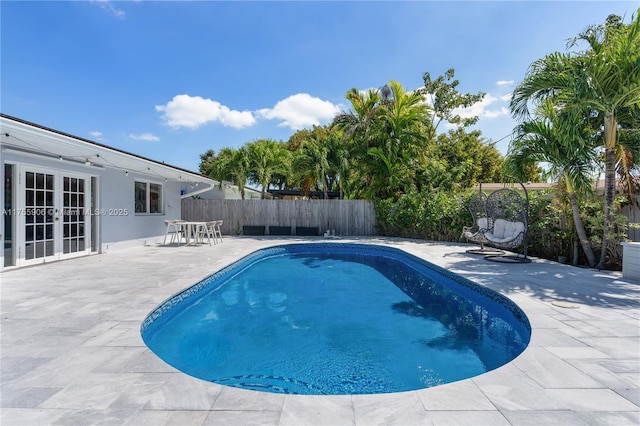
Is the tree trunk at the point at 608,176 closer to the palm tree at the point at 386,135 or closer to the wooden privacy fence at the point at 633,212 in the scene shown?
the wooden privacy fence at the point at 633,212

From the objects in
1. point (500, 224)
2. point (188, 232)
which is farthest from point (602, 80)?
point (188, 232)

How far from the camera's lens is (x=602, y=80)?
622 centimetres

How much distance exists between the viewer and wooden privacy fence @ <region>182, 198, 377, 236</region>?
49.1ft

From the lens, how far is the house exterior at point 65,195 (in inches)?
243

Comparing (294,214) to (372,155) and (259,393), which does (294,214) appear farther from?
(259,393)

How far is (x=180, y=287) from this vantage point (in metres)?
5.18

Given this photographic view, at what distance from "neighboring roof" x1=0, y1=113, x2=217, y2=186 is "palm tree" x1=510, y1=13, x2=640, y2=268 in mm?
9409

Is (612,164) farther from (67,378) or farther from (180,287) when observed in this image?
(67,378)

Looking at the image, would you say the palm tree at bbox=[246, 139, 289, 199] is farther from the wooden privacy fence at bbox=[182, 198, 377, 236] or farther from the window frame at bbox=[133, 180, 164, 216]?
the window frame at bbox=[133, 180, 164, 216]

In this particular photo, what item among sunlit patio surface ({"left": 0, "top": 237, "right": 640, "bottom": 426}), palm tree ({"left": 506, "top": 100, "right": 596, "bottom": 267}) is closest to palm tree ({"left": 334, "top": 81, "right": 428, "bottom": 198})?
palm tree ({"left": 506, "top": 100, "right": 596, "bottom": 267})

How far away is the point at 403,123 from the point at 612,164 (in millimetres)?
8278

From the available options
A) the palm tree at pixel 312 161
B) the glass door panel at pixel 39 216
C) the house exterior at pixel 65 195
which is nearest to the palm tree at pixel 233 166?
the palm tree at pixel 312 161

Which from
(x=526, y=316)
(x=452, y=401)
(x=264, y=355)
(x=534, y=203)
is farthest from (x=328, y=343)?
(x=534, y=203)

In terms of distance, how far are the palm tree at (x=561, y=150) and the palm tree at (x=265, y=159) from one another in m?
11.1
